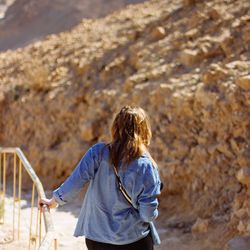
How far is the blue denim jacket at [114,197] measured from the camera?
3.10 metres

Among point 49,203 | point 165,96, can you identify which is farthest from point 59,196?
point 165,96

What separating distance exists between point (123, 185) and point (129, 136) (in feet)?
0.91

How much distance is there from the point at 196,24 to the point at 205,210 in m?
3.88

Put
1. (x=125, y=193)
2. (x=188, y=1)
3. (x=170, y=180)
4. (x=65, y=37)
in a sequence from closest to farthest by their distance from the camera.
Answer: (x=125, y=193), (x=170, y=180), (x=188, y=1), (x=65, y=37)

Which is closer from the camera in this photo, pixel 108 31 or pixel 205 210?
pixel 205 210

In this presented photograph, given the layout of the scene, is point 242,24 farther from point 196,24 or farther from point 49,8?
point 49,8

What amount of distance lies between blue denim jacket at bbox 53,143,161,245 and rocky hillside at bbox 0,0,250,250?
7.73 ft

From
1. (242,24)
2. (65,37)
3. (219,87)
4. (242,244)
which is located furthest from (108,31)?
(242,244)

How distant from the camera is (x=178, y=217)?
635 centimetres

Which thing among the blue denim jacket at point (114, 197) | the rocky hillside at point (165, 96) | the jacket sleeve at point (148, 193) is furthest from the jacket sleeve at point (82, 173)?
the rocky hillside at point (165, 96)

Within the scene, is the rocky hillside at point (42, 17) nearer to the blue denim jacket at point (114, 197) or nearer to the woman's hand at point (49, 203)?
the woman's hand at point (49, 203)

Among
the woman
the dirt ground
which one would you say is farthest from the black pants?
the dirt ground

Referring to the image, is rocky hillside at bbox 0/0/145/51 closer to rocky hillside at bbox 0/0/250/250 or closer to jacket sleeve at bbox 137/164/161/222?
rocky hillside at bbox 0/0/250/250

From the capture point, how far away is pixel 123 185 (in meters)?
3.15
